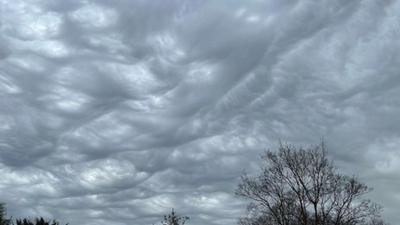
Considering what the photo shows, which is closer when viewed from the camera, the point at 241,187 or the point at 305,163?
the point at 305,163

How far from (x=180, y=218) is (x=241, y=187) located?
22.9 meters

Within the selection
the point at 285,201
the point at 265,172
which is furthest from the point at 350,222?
the point at 265,172

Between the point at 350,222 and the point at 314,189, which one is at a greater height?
the point at 314,189

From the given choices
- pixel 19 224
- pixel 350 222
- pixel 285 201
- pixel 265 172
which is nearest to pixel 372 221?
pixel 350 222

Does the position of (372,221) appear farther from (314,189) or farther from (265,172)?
(265,172)

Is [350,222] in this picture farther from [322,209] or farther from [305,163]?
[305,163]

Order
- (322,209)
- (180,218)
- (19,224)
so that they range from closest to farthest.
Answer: (322,209), (19,224), (180,218)

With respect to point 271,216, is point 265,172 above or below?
above

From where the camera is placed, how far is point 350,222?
45.2m

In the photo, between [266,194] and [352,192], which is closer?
[352,192]

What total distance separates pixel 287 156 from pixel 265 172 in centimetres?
311

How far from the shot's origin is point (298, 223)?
151ft

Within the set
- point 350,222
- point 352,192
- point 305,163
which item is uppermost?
point 305,163

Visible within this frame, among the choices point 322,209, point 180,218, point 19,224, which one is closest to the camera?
point 322,209
